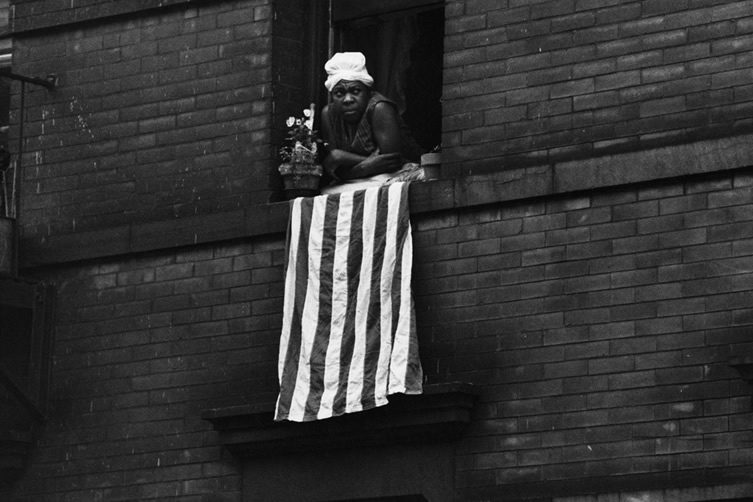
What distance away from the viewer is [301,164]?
19.9 meters

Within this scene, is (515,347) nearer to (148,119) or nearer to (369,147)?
(369,147)

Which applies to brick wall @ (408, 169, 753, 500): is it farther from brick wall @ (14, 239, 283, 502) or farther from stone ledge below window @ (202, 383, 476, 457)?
brick wall @ (14, 239, 283, 502)

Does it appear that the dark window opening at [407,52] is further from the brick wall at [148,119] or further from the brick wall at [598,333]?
the brick wall at [598,333]

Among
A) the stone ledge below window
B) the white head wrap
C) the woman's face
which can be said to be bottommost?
the stone ledge below window

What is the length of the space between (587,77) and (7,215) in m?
5.56

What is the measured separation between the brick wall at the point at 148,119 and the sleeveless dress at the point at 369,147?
57cm

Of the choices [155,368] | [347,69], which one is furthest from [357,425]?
[347,69]

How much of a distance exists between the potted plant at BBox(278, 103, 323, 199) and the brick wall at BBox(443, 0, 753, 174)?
127cm

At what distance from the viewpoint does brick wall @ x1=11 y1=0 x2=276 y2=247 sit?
20.3 m

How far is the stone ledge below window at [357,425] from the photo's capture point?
1830 cm

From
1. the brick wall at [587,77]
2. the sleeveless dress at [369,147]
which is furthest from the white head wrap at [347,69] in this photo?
the brick wall at [587,77]

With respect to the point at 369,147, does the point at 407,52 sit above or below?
above

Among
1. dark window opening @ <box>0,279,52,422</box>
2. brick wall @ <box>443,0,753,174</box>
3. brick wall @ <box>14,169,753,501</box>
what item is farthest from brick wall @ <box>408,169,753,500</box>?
dark window opening @ <box>0,279,52,422</box>

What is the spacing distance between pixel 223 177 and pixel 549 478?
4097 mm
